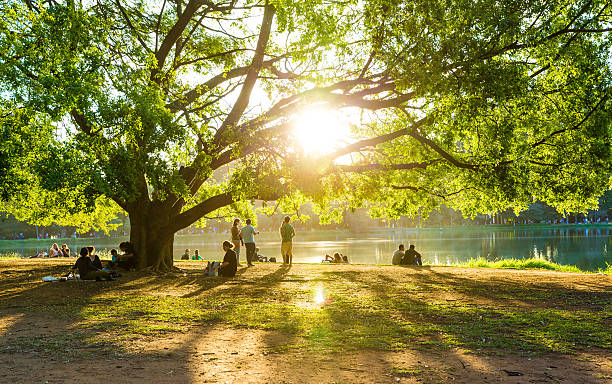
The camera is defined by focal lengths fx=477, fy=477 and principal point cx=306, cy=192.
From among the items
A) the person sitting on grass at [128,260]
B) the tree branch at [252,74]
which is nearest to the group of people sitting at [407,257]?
the tree branch at [252,74]

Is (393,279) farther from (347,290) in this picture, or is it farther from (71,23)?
(71,23)

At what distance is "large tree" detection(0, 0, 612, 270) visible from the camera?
10953 millimetres

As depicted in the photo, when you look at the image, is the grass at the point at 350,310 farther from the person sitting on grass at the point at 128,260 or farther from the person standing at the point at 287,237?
the person standing at the point at 287,237

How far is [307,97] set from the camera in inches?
519

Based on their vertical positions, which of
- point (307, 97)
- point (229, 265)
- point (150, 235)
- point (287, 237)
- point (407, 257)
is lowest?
point (407, 257)

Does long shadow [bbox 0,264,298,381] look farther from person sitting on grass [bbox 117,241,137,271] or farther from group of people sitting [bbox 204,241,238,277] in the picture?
person sitting on grass [bbox 117,241,137,271]

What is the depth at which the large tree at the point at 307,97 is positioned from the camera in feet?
35.9

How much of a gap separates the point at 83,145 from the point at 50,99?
120 cm

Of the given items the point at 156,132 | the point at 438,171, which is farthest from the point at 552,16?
the point at 156,132

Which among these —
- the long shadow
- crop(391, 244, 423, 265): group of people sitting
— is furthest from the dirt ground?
crop(391, 244, 423, 265): group of people sitting

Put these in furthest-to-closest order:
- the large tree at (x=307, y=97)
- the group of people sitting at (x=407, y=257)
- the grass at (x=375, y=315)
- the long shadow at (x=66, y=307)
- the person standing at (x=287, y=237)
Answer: the group of people sitting at (x=407, y=257), the person standing at (x=287, y=237), the large tree at (x=307, y=97), the grass at (x=375, y=315), the long shadow at (x=66, y=307)

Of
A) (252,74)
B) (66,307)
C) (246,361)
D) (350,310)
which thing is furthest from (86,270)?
(246,361)

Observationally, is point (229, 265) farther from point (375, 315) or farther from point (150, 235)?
point (375, 315)

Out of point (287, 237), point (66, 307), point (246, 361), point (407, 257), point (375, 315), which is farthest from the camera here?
point (407, 257)
